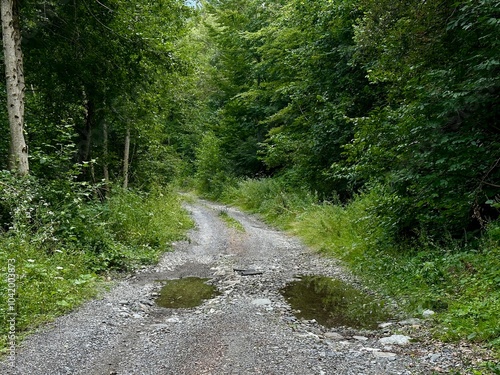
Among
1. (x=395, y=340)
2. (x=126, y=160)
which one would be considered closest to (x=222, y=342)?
(x=395, y=340)

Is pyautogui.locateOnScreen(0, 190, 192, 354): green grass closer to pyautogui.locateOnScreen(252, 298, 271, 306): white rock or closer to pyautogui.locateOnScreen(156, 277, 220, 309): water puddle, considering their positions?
pyautogui.locateOnScreen(156, 277, 220, 309): water puddle

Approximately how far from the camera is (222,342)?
4.52m

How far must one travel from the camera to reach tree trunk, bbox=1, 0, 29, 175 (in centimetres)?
714

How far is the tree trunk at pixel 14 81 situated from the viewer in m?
7.14

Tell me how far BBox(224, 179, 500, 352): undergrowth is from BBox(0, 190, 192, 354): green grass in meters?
4.93

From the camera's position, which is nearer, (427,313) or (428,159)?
(427,313)

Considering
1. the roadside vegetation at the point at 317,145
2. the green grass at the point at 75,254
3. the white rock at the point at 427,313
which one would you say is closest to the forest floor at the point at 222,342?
the white rock at the point at 427,313

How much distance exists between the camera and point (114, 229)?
31.6 ft

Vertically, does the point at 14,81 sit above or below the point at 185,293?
above

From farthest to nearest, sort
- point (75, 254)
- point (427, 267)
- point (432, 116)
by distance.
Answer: point (75, 254)
point (432, 116)
point (427, 267)

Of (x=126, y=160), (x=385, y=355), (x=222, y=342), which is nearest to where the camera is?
(x=385, y=355)

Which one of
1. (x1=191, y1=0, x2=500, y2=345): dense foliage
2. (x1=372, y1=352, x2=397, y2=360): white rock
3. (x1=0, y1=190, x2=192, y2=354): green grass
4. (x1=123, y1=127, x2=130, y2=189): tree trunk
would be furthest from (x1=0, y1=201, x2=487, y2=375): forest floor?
(x1=123, y1=127, x2=130, y2=189): tree trunk

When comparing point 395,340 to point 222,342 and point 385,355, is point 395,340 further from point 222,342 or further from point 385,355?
point 222,342

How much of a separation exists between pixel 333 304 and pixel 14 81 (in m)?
7.16
